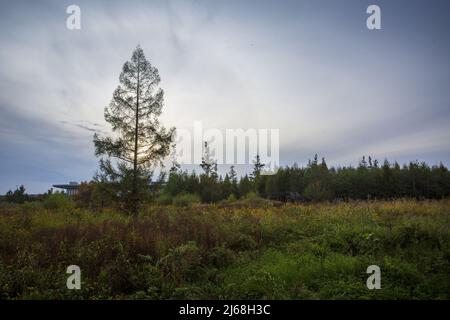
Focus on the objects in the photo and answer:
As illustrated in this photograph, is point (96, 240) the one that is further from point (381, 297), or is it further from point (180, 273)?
point (381, 297)

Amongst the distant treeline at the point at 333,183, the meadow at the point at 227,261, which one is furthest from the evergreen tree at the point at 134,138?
the distant treeline at the point at 333,183

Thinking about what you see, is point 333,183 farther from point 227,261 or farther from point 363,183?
point 227,261

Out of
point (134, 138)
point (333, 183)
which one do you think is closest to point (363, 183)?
point (333, 183)

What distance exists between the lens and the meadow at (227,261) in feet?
18.9

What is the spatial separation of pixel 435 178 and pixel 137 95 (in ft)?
250

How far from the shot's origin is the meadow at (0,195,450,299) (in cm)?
575

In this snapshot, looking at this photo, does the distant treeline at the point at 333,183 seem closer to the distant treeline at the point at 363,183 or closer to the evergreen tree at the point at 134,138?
the distant treeline at the point at 363,183

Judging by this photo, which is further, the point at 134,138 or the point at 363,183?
the point at 363,183

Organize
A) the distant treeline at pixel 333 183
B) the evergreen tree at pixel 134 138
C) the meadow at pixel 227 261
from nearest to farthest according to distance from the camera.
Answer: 1. the meadow at pixel 227 261
2. the evergreen tree at pixel 134 138
3. the distant treeline at pixel 333 183

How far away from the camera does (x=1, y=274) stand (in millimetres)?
6008

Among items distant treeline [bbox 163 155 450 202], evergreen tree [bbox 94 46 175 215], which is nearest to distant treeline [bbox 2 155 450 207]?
distant treeline [bbox 163 155 450 202]

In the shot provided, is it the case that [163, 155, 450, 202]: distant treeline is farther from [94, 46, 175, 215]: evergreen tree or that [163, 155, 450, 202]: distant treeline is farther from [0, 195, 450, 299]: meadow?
[0, 195, 450, 299]: meadow

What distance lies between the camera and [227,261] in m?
7.69
